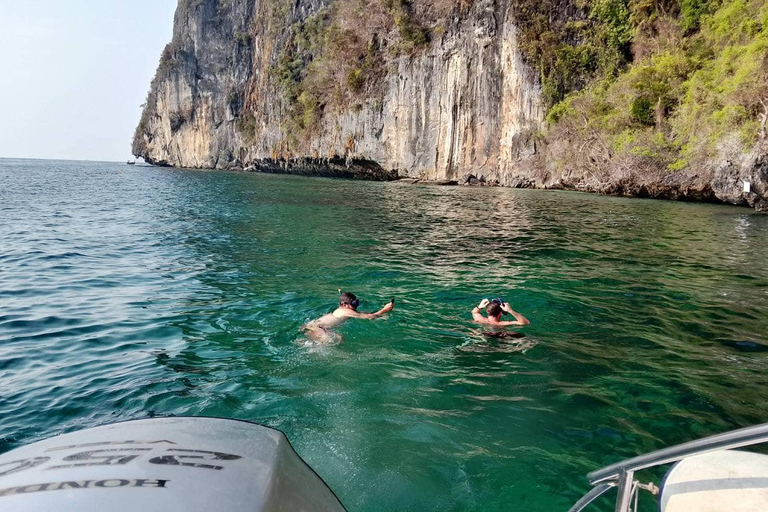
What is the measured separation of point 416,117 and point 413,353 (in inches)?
1756

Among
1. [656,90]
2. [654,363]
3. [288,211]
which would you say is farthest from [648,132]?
[654,363]

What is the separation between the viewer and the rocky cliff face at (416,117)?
36.9 metres

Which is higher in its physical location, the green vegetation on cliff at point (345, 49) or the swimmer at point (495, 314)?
the green vegetation on cliff at point (345, 49)

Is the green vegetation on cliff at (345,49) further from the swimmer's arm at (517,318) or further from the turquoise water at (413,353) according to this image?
the swimmer's arm at (517,318)

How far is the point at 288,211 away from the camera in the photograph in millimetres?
23875

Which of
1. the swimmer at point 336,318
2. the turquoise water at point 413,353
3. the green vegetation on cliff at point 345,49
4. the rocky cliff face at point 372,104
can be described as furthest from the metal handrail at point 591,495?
the green vegetation on cliff at point 345,49

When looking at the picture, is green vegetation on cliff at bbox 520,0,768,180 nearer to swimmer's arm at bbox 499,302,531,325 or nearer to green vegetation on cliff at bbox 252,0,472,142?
green vegetation on cliff at bbox 252,0,472,142

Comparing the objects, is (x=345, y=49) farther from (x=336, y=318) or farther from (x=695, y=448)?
(x=695, y=448)

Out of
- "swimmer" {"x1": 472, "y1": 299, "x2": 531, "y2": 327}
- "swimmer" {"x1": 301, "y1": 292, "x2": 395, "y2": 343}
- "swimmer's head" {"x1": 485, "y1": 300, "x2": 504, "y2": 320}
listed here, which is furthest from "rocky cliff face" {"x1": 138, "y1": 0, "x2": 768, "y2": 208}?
"swimmer" {"x1": 301, "y1": 292, "x2": 395, "y2": 343}

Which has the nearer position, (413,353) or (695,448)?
(695,448)

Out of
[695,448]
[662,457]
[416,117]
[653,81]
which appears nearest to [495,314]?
[662,457]

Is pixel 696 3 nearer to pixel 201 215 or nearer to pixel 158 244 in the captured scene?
pixel 201 215

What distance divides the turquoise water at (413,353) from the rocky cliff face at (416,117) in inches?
713

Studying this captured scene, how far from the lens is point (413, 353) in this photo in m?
6.64
